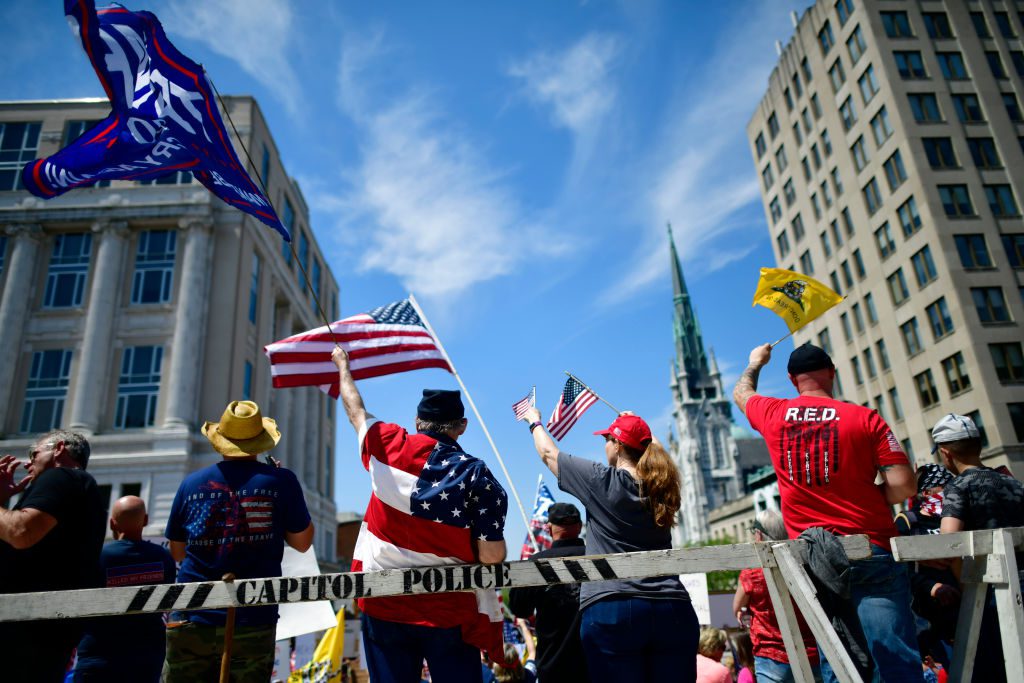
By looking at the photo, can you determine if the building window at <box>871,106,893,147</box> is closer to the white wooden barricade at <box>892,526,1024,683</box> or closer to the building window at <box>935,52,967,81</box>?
the building window at <box>935,52,967,81</box>

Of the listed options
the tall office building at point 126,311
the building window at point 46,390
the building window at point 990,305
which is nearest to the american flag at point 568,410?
the tall office building at point 126,311

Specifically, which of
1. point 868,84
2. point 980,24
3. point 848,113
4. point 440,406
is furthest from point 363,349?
point 980,24

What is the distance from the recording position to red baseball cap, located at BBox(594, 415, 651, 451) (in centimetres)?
421

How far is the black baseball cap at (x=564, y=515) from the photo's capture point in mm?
5148

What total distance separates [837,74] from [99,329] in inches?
1759

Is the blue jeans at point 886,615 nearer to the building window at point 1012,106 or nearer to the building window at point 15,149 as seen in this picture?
the building window at point 15,149

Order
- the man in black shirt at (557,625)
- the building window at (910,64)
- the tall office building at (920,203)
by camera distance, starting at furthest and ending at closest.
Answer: the building window at (910,64), the tall office building at (920,203), the man in black shirt at (557,625)

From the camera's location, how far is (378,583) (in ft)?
9.54

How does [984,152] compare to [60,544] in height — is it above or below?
above

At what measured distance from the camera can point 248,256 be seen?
119 ft

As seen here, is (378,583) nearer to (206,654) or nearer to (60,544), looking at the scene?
(206,654)

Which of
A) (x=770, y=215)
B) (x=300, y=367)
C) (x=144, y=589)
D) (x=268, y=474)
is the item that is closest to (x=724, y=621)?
(x=300, y=367)

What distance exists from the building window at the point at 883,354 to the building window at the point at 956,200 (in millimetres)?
7998

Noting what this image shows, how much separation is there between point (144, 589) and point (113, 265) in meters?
36.3
